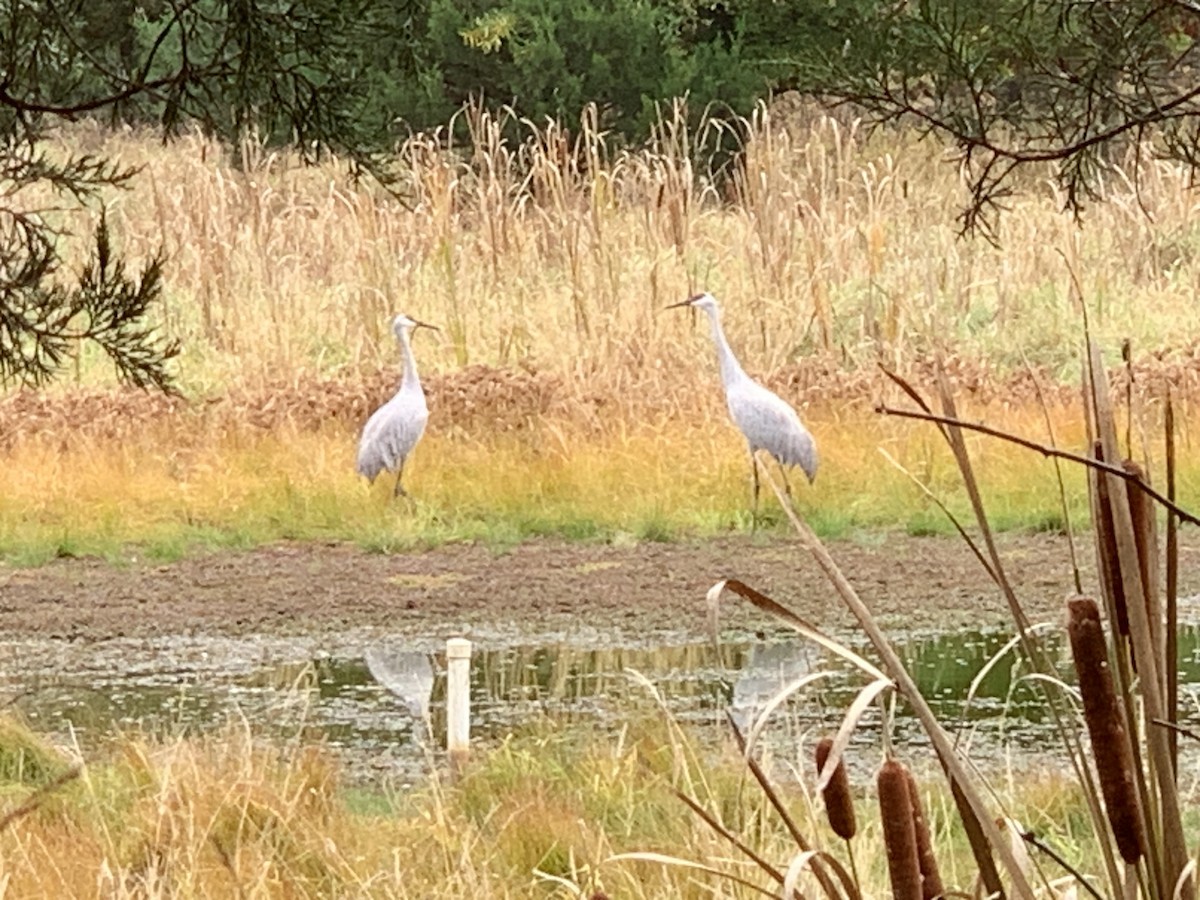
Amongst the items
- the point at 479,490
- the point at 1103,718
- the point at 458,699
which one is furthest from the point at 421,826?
the point at 479,490

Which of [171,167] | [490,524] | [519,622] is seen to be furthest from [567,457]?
[171,167]

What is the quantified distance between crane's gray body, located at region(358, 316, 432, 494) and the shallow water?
5.57 ft

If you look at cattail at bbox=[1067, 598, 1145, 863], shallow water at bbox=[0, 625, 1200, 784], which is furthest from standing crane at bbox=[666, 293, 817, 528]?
cattail at bbox=[1067, 598, 1145, 863]

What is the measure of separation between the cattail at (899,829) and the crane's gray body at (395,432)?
29.4 ft

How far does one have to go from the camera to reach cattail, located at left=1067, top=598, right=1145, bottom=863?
1.15 metres

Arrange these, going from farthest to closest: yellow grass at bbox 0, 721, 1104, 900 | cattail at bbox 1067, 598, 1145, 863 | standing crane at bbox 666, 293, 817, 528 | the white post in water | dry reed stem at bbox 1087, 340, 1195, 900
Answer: standing crane at bbox 666, 293, 817, 528 < the white post in water < yellow grass at bbox 0, 721, 1104, 900 < dry reed stem at bbox 1087, 340, 1195, 900 < cattail at bbox 1067, 598, 1145, 863

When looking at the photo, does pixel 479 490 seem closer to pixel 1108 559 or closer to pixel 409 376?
pixel 409 376

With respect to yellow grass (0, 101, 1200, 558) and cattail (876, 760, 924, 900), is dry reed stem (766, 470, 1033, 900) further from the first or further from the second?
yellow grass (0, 101, 1200, 558)

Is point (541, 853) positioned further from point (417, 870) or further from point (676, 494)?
point (676, 494)

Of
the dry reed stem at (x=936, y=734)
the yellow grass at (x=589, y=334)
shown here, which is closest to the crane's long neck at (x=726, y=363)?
the yellow grass at (x=589, y=334)

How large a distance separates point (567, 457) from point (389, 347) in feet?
8.12

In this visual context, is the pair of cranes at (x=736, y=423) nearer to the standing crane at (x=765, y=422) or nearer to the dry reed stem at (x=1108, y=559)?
the standing crane at (x=765, y=422)

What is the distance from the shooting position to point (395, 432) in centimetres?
1015

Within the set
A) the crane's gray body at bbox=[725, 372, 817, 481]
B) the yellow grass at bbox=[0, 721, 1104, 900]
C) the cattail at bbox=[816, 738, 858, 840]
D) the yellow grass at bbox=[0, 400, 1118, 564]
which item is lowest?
the yellow grass at bbox=[0, 721, 1104, 900]
